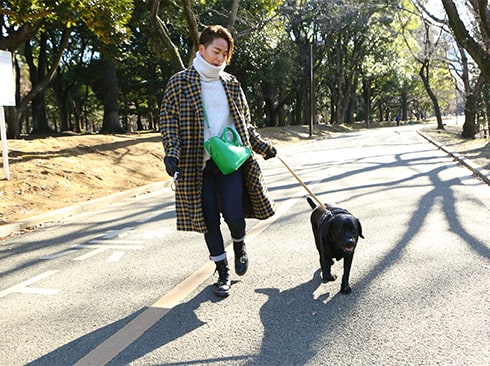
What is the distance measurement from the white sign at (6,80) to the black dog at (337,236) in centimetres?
654

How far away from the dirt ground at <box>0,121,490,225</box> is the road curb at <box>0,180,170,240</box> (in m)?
0.27

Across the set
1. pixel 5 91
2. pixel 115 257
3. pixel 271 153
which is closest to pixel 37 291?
pixel 115 257

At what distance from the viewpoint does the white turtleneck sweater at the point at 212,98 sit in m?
3.01

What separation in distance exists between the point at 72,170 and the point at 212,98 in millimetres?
7123

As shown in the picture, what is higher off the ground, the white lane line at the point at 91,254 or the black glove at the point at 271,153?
the black glove at the point at 271,153

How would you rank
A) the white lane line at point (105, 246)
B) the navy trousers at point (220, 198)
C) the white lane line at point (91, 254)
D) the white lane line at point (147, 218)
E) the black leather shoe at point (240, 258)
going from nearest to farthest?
1. the navy trousers at point (220, 198)
2. the black leather shoe at point (240, 258)
3. the white lane line at point (91, 254)
4. the white lane line at point (105, 246)
5. the white lane line at point (147, 218)

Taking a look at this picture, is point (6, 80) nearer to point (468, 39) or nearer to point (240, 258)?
point (240, 258)

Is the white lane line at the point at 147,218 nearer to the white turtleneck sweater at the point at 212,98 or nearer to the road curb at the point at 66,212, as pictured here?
the road curb at the point at 66,212

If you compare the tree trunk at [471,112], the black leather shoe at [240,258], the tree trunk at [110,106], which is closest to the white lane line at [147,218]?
the black leather shoe at [240,258]

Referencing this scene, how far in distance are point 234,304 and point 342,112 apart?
1676 inches

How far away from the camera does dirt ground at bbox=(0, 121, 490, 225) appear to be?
23.6 feet

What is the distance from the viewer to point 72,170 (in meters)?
9.23

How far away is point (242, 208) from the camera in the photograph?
3.33 meters

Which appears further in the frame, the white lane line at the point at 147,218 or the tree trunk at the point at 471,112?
the tree trunk at the point at 471,112
